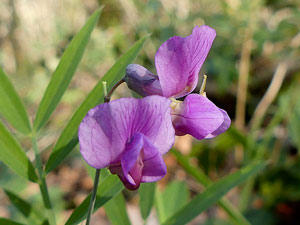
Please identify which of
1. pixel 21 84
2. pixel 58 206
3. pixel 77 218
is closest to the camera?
pixel 77 218

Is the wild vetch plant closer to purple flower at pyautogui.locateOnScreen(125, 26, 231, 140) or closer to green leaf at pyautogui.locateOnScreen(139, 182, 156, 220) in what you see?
purple flower at pyautogui.locateOnScreen(125, 26, 231, 140)

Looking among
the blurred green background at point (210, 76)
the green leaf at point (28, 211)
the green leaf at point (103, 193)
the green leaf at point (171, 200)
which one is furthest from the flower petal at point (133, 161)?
the blurred green background at point (210, 76)

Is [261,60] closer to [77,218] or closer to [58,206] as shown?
[58,206]

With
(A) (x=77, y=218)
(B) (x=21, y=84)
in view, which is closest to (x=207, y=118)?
(A) (x=77, y=218)

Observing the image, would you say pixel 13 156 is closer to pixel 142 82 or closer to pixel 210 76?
pixel 142 82

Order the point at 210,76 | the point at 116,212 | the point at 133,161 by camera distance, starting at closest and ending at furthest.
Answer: the point at 133,161, the point at 116,212, the point at 210,76

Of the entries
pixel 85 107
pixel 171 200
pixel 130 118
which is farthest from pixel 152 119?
pixel 171 200

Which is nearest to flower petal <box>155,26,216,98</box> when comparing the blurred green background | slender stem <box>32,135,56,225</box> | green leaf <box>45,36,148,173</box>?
green leaf <box>45,36,148,173</box>
